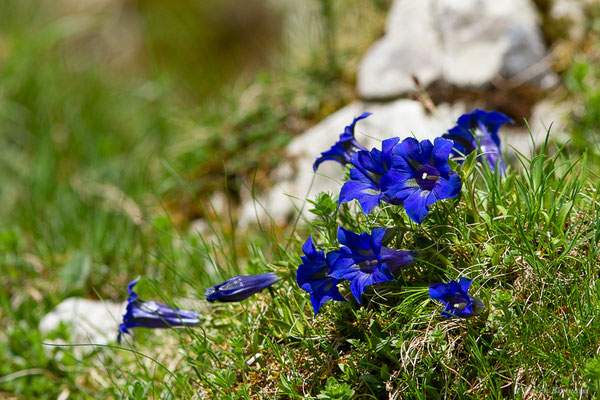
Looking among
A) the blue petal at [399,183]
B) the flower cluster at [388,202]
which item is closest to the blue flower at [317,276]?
the flower cluster at [388,202]

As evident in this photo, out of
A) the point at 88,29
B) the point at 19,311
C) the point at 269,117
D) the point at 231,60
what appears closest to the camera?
the point at 19,311

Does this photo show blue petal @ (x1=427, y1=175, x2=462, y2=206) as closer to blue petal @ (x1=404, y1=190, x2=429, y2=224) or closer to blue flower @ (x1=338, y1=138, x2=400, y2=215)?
blue petal @ (x1=404, y1=190, x2=429, y2=224)

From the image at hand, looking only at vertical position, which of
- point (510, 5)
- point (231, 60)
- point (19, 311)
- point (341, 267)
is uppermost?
point (231, 60)

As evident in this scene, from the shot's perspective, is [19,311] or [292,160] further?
[292,160]

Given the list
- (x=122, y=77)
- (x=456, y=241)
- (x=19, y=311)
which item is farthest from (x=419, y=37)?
(x=122, y=77)

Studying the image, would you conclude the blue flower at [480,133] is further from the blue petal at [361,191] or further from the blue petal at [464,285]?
the blue petal at [464,285]

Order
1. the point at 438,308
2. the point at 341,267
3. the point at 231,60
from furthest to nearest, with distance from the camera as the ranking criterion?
the point at 231,60 < the point at 438,308 < the point at 341,267

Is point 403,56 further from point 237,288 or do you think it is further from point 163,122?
point 237,288

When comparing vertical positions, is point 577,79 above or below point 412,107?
below

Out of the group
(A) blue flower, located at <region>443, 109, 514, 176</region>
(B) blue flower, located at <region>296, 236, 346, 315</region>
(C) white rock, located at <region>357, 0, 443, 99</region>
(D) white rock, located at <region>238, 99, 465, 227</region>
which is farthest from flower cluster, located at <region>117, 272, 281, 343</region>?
(C) white rock, located at <region>357, 0, 443, 99</region>

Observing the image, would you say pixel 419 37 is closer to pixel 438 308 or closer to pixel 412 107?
pixel 412 107
